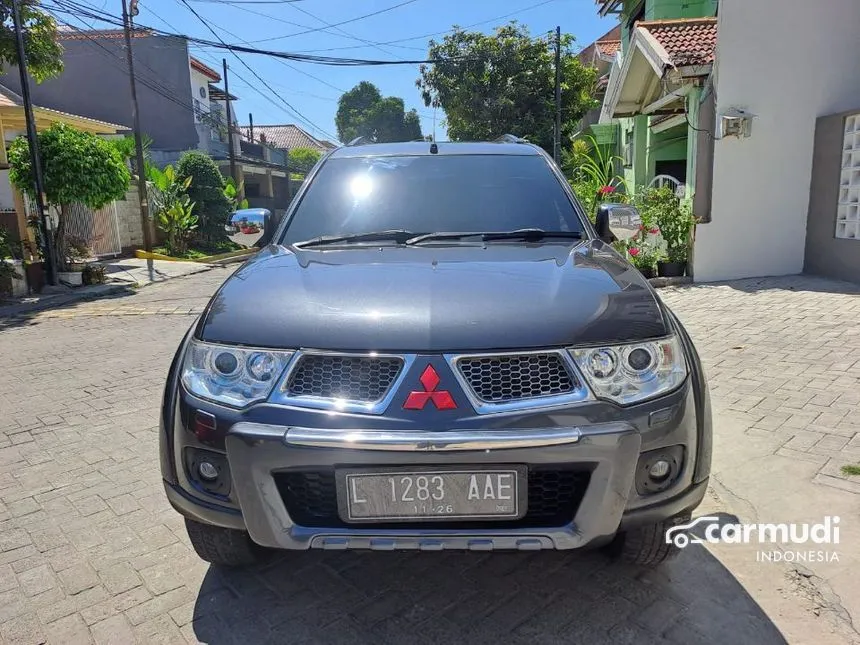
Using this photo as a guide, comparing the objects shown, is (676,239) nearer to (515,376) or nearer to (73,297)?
(515,376)

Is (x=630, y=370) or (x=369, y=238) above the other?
(x=369, y=238)

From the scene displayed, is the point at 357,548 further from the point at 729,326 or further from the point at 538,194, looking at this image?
Answer: the point at 729,326

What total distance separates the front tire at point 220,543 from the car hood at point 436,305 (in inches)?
27.7

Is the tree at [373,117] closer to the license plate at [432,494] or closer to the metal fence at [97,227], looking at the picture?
the metal fence at [97,227]

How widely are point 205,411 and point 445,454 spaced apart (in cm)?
74

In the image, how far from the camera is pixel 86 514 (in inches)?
116

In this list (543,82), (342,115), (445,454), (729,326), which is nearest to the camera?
(445,454)

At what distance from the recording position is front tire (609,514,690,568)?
2.11 meters

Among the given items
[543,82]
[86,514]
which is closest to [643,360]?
[86,514]

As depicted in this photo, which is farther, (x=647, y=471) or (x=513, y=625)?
(x=513, y=625)

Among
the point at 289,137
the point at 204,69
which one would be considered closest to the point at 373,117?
the point at 289,137

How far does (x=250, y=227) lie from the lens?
10.7 ft

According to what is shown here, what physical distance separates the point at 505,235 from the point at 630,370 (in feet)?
3.56

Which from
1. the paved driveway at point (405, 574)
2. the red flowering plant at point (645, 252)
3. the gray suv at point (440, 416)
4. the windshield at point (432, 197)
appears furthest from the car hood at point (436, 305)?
the red flowering plant at point (645, 252)
